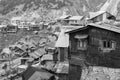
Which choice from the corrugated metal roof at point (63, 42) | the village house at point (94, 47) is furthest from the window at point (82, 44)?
the corrugated metal roof at point (63, 42)

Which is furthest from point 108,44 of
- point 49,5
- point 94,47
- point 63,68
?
point 49,5

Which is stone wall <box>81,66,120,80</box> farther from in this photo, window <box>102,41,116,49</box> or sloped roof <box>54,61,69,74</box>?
sloped roof <box>54,61,69,74</box>

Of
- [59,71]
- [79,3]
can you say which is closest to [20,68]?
[59,71]

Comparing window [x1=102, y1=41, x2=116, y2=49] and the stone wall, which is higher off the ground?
window [x1=102, y1=41, x2=116, y2=49]

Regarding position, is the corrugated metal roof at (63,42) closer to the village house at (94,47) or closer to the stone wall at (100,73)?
the village house at (94,47)

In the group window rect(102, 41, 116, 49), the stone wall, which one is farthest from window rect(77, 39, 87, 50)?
the stone wall
